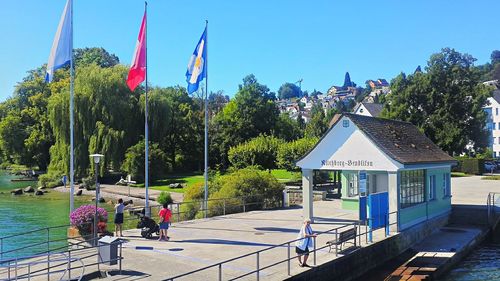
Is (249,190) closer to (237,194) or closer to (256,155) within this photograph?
(237,194)

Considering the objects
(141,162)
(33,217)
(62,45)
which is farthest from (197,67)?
(141,162)

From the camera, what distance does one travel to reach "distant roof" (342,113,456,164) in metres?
21.6

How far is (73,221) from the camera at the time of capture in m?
19.8

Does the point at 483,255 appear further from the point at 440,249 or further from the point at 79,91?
the point at 79,91

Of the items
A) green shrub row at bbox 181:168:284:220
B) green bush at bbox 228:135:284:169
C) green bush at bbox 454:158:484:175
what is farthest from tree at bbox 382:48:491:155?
green shrub row at bbox 181:168:284:220

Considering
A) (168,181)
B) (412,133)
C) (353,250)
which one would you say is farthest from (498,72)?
(353,250)

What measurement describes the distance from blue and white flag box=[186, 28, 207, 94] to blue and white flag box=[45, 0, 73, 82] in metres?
6.38

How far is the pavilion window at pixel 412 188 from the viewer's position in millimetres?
22156

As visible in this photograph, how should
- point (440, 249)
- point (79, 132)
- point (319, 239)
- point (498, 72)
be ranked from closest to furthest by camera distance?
point (319, 239), point (440, 249), point (79, 132), point (498, 72)

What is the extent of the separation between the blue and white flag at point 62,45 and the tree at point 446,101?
51.3 meters

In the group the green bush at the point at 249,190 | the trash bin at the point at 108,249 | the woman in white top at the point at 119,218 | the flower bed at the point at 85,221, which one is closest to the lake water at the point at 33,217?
the flower bed at the point at 85,221

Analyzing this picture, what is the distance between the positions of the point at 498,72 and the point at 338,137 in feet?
610

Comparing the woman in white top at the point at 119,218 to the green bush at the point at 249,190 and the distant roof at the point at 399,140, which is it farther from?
the distant roof at the point at 399,140

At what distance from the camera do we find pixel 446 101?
209 ft
